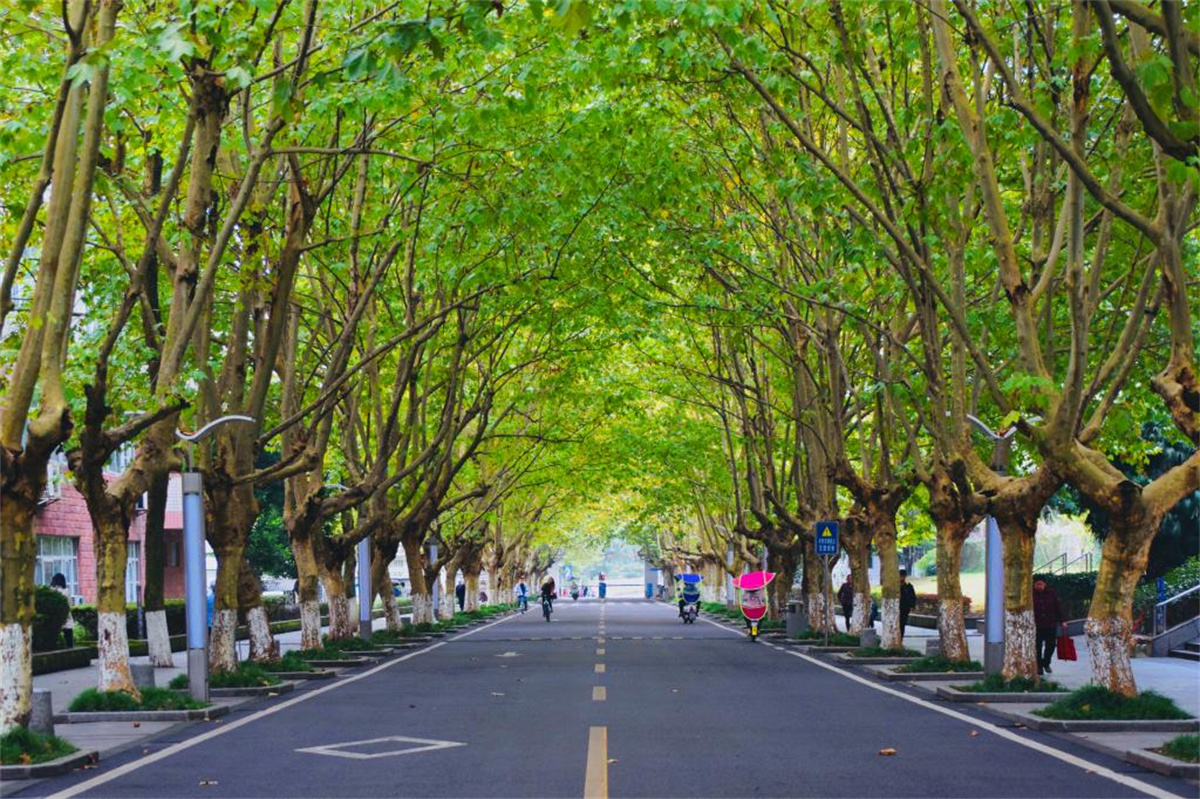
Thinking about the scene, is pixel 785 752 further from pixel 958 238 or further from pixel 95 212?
pixel 95 212

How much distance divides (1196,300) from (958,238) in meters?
6.76

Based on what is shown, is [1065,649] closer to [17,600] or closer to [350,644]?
[17,600]

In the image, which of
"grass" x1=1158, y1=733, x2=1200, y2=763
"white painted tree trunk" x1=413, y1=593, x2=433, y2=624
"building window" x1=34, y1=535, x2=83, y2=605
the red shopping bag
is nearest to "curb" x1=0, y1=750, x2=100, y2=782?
"grass" x1=1158, y1=733, x2=1200, y2=763

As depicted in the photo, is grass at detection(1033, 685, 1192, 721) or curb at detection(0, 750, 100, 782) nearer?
curb at detection(0, 750, 100, 782)

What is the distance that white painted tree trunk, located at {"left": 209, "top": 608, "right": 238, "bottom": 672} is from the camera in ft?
67.5

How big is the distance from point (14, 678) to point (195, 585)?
195 inches

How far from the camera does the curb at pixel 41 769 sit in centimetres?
1171

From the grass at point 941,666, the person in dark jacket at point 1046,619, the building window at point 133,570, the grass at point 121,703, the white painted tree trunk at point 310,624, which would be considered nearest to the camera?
the grass at point 121,703

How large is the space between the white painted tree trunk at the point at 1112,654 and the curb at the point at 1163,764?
3.43m

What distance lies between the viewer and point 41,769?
11.8 m

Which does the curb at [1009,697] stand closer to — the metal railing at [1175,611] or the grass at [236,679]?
the grass at [236,679]

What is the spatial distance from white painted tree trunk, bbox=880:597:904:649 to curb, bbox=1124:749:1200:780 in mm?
14432

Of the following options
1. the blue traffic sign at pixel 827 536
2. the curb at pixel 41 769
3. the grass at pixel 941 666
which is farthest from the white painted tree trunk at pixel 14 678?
the blue traffic sign at pixel 827 536

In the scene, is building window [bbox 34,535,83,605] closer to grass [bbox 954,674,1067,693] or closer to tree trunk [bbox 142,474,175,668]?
tree trunk [bbox 142,474,175,668]
